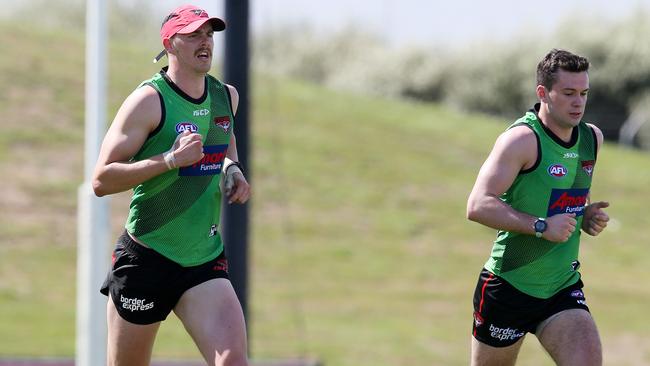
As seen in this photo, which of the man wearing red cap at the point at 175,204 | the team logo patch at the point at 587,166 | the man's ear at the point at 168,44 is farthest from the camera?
the team logo patch at the point at 587,166

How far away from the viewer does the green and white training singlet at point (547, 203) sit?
652cm

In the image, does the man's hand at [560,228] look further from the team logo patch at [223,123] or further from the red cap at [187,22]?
the red cap at [187,22]

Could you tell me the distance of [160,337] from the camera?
17.8m

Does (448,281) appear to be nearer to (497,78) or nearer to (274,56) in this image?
(497,78)

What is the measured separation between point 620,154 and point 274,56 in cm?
1848

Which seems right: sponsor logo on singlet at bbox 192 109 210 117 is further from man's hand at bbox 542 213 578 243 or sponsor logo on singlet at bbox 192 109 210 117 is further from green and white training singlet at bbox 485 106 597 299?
man's hand at bbox 542 213 578 243

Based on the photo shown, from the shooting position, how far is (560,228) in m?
6.27

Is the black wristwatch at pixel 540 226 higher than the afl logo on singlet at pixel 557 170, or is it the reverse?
the afl logo on singlet at pixel 557 170

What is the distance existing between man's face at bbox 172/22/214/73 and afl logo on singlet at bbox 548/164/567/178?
185cm

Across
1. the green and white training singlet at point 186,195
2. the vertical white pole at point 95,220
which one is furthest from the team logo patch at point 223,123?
the vertical white pole at point 95,220

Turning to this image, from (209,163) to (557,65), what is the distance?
187cm

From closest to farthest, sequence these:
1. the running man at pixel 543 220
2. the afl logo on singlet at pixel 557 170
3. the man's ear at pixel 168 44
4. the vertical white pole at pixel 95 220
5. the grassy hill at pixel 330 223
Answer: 1. the man's ear at pixel 168 44
2. the running man at pixel 543 220
3. the afl logo on singlet at pixel 557 170
4. the vertical white pole at pixel 95 220
5. the grassy hill at pixel 330 223

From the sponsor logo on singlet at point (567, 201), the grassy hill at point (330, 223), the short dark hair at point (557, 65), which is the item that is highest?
the short dark hair at point (557, 65)

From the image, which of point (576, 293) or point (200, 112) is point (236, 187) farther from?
point (576, 293)
